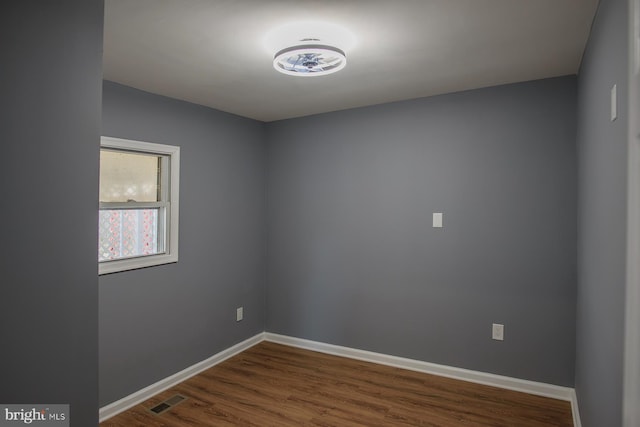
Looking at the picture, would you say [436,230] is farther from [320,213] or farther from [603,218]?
[603,218]

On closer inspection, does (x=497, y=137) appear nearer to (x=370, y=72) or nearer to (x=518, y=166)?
(x=518, y=166)

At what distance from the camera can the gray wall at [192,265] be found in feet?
9.69

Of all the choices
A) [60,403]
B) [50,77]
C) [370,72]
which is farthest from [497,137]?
[60,403]

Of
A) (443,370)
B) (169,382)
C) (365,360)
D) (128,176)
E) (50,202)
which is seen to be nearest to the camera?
(50,202)

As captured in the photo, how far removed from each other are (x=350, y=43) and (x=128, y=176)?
79.1 inches

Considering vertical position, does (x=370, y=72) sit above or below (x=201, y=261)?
above

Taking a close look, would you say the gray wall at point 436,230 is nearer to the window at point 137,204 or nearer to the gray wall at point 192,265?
the gray wall at point 192,265

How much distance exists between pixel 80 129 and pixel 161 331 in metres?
2.30

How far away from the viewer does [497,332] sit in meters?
3.20

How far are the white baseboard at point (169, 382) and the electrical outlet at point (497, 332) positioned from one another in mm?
2355

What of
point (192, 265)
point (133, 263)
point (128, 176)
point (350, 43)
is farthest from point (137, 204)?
point (350, 43)

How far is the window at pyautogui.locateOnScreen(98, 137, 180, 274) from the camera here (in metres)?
2.94

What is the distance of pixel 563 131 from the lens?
9.66 ft

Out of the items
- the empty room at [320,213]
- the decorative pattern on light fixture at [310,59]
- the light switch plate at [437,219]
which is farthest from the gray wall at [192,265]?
the light switch plate at [437,219]
